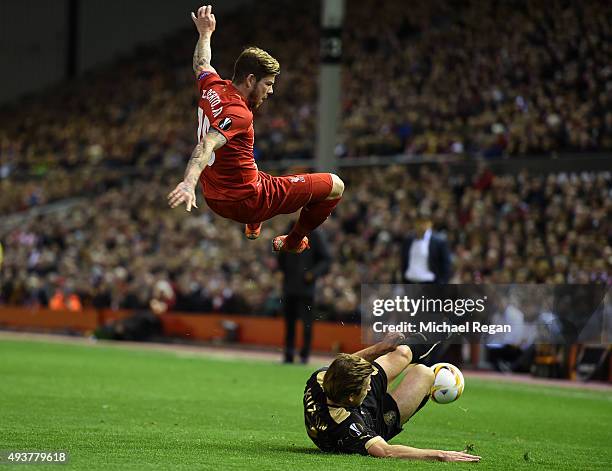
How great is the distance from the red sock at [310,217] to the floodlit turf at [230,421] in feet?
5.27

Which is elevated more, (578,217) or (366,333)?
(578,217)

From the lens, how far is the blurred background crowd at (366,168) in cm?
2097

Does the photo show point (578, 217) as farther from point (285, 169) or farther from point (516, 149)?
point (285, 169)

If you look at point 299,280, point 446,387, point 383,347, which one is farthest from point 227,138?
point 299,280

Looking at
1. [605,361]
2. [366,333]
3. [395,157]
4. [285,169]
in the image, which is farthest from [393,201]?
[366,333]

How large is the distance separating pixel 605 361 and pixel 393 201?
840 cm

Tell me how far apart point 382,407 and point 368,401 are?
190 mm

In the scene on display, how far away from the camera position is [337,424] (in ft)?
25.1

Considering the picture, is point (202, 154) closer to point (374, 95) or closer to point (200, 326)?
point (200, 326)

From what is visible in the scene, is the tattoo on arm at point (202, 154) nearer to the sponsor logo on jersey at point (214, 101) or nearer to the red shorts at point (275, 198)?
the sponsor logo on jersey at point (214, 101)

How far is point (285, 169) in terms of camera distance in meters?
27.7

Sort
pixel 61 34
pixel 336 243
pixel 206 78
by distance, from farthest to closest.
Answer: pixel 61 34, pixel 336 243, pixel 206 78

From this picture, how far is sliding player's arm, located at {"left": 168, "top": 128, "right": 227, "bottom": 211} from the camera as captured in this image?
23.4 feet

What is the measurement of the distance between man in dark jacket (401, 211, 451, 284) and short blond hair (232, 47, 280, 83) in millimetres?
6832
